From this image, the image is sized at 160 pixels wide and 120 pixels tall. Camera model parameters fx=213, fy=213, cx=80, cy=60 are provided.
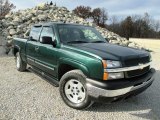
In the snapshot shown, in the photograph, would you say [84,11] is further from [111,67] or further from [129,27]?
[111,67]

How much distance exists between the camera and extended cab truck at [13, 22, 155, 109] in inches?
150

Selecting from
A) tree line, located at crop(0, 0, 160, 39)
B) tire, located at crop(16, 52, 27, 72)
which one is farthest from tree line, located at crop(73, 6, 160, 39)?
tire, located at crop(16, 52, 27, 72)

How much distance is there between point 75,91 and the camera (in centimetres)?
440

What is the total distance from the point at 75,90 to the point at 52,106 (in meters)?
0.60

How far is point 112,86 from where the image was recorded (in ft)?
12.3

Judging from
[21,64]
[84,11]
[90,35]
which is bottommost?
[21,64]

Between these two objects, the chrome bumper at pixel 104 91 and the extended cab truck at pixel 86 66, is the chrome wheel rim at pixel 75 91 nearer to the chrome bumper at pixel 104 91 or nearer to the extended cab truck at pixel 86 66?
the extended cab truck at pixel 86 66

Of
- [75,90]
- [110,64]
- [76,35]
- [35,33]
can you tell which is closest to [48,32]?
[76,35]

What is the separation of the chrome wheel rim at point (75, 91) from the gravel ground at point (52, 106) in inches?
9.0

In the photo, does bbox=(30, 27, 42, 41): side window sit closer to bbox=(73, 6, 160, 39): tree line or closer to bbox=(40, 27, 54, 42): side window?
bbox=(40, 27, 54, 42): side window

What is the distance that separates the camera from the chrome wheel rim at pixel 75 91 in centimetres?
427

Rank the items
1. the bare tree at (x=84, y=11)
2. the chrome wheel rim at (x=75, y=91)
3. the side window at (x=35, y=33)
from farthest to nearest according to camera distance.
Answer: the bare tree at (x=84, y=11), the side window at (x=35, y=33), the chrome wheel rim at (x=75, y=91)

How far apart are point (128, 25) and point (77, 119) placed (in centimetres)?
4896

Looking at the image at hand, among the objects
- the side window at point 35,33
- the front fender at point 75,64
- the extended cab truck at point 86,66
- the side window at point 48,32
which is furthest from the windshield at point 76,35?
the side window at point 35,33
